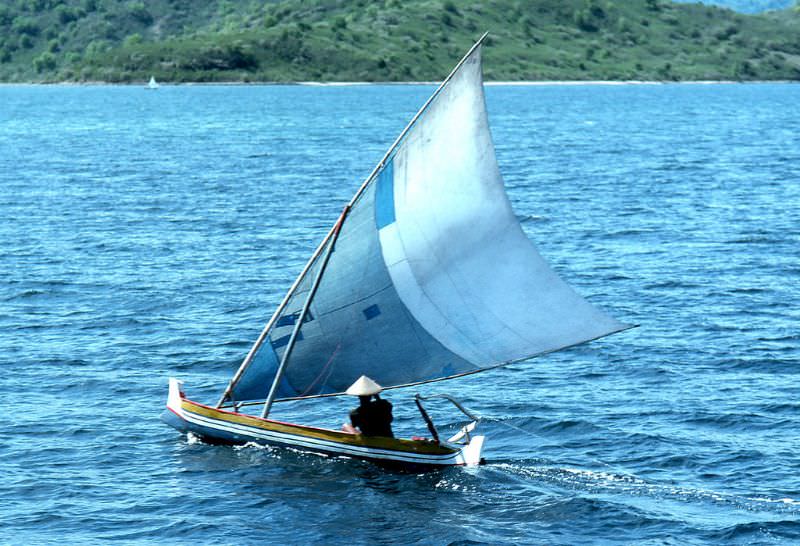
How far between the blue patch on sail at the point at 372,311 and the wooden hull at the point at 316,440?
3114 mm

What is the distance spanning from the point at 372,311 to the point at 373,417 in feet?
9.09

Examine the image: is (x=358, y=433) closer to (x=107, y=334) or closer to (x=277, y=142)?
(x=107, y=334)

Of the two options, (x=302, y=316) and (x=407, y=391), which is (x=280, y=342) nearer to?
(x=302, y=316)

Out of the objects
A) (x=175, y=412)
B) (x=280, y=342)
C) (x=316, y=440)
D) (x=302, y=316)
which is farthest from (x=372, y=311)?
(x=175, y=412)

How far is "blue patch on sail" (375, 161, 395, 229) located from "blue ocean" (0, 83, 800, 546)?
6381mm

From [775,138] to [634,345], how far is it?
111737 millimetres

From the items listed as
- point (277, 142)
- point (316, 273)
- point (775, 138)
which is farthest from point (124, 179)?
point (775, 138)

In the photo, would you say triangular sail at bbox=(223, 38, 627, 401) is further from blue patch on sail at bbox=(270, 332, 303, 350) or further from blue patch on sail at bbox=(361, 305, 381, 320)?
blue patch on sail at bbox=(270, 332, 303, 350)

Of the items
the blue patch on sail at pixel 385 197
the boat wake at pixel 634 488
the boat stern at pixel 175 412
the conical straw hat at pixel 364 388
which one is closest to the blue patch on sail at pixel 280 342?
the conical straw hat at pixel 364 388

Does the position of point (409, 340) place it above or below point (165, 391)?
above

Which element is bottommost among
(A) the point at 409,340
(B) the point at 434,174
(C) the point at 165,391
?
(C) the point at 165,391

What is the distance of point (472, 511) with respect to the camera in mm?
28422

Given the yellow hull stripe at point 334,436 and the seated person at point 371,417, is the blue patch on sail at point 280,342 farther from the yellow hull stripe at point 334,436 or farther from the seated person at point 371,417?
the seated person at point 371,417

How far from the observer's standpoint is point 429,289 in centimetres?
3103
